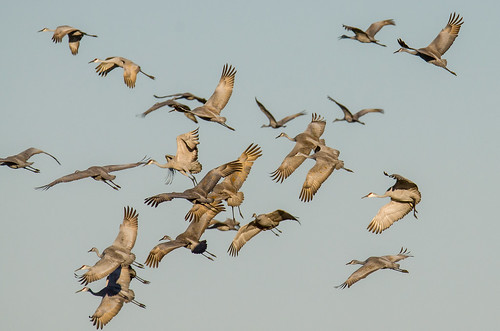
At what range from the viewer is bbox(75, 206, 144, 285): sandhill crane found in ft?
132

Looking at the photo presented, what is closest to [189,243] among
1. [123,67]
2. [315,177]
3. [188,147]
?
[188,147]

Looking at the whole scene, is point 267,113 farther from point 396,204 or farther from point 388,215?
point 396,204

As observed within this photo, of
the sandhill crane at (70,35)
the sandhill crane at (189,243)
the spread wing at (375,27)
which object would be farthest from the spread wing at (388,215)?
the sandhill crane at (70,35)

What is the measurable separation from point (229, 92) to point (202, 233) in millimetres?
5156

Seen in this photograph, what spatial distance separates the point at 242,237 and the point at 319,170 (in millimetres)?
3672

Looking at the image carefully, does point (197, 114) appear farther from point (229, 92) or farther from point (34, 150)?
point (34, 150)

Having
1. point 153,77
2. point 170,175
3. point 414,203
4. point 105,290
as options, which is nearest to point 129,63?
point 153,77

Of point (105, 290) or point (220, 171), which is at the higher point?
point (220, 171)

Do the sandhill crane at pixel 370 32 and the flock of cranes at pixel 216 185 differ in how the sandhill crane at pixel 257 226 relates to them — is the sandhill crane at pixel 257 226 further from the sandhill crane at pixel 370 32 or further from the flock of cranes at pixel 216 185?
the sandhill crane at pixel 370 32

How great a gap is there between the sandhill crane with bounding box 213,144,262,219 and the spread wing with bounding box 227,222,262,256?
647 millimetres

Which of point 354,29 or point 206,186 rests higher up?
point 354,29

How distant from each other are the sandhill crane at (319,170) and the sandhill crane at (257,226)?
2064 millimetres

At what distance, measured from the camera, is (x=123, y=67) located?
150 feet

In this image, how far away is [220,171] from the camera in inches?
1592
